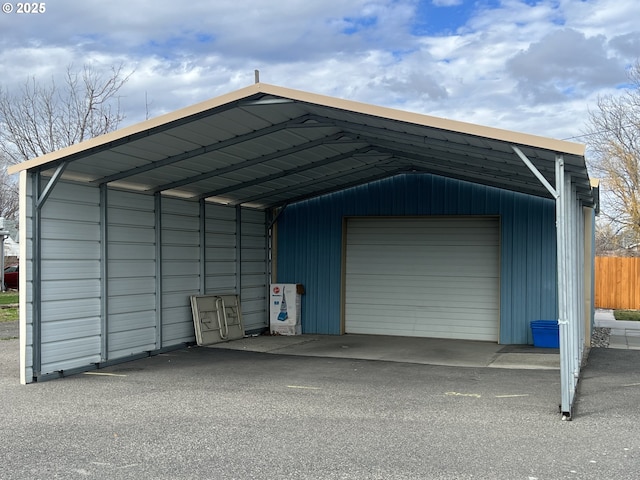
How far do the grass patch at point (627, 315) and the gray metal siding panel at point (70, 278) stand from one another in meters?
13.5

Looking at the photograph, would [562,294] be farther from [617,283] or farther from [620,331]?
[617,283]

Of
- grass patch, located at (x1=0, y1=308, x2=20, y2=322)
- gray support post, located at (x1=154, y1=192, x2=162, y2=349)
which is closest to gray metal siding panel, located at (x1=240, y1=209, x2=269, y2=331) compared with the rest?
gray support post, located at (x1=154, y1=192, x2=162, y2=349)

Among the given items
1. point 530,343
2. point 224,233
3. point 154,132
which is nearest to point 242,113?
point 154,132

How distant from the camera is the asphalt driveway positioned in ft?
17.7

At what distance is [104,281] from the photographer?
1002cm

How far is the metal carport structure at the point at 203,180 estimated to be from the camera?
25.2 feet

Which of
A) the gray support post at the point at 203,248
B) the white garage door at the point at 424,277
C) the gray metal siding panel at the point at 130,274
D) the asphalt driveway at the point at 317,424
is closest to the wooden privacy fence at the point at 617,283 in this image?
the white garage door at the point at 424,277

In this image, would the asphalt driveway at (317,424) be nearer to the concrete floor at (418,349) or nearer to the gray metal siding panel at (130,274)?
the gray metal siding panel at (130,274)

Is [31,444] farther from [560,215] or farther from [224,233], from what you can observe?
[224,233]

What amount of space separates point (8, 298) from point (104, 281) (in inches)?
597

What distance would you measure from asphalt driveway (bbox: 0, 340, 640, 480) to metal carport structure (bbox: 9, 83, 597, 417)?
0.60m

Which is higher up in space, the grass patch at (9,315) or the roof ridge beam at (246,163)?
the roof ridge beam at (246,163)

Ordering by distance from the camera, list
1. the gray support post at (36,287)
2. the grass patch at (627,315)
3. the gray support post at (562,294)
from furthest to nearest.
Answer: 1. the grass patch at (627,315)
2. the gray support post at (36,287)
3. the gray support post at (562,294)

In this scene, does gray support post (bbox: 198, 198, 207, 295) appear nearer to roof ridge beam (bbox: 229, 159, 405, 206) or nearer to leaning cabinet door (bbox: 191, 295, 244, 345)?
leaning cabinet door (bbox: 191, 295, 244, 345)
